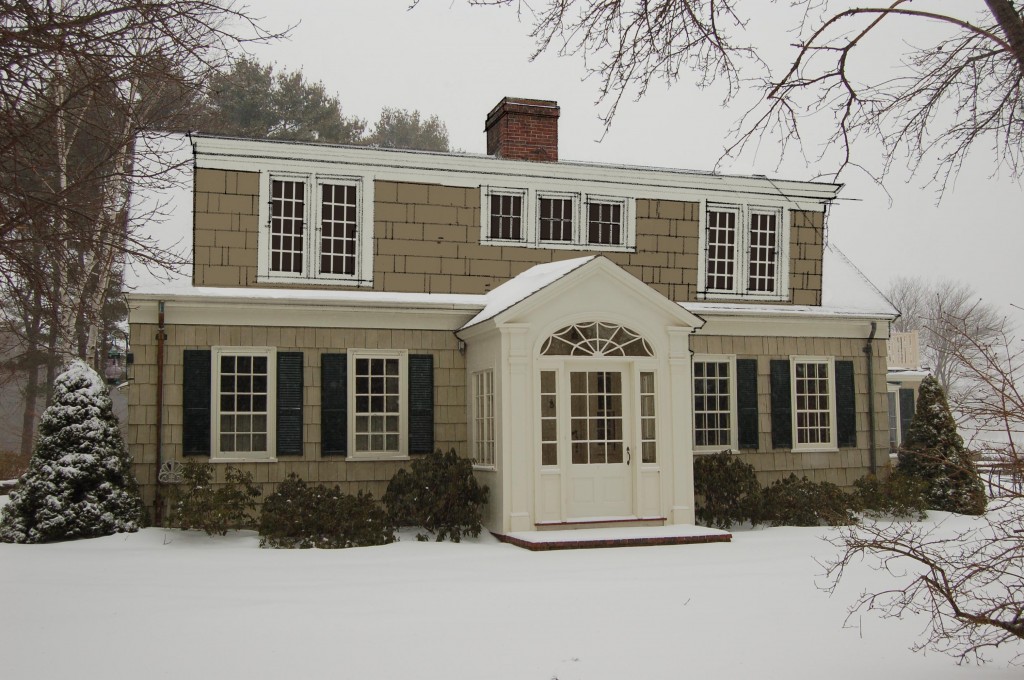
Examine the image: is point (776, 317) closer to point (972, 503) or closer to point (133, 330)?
point (972, 503)

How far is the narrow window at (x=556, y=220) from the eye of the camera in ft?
50.6

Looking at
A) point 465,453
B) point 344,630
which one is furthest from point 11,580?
point 465,453

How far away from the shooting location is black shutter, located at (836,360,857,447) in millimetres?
15945

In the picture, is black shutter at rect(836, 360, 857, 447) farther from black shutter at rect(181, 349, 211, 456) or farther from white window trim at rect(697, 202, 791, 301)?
black shutter at rect(181, 349, 211, 456)

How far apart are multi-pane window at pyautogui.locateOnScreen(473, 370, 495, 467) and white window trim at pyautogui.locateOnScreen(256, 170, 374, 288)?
2.39m

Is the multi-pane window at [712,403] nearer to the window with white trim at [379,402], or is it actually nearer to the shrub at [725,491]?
the shrub at [725,491]

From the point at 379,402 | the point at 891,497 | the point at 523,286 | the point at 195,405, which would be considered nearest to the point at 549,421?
the point at 523,286

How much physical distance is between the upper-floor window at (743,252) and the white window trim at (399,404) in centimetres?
541

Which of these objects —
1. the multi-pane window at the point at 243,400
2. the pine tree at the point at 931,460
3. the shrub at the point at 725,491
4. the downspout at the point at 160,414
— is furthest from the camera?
the pine tree at the point at 931,460

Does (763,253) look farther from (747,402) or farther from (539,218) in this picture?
(539,218)

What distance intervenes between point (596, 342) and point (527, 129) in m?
4.59

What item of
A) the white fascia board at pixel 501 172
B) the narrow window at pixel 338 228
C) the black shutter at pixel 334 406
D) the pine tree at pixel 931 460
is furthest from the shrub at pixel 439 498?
the pine tree at pixel 931 460

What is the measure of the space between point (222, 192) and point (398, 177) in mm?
2628

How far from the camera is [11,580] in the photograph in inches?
367
